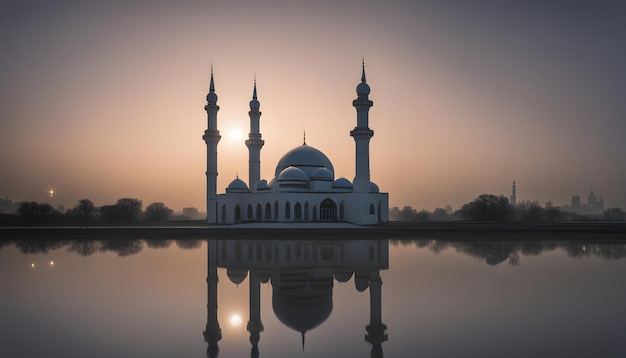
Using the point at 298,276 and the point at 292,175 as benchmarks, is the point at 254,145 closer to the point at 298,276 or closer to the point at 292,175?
the point at 292,175

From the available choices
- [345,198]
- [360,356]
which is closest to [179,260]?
[360,356]

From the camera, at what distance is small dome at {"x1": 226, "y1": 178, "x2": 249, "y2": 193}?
53.0m

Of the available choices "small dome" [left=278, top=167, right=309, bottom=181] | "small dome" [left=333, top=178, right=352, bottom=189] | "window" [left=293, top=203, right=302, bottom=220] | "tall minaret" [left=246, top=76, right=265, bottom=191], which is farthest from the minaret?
"small dome" [left=333, top=178, right=352, bottom=189]

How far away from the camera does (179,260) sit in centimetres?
2055

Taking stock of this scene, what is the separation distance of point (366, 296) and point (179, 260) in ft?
32.9

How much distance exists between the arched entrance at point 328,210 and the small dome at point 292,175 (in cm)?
328

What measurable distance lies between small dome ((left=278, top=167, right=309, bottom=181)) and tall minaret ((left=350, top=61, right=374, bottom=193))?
19.1ft

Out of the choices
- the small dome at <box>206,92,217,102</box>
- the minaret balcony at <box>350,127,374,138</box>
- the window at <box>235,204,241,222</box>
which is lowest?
the window at <box>235,204,241,222</box>

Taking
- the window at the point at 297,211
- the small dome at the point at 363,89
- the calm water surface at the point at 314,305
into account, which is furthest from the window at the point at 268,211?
the calm water surface at the point at 314,305

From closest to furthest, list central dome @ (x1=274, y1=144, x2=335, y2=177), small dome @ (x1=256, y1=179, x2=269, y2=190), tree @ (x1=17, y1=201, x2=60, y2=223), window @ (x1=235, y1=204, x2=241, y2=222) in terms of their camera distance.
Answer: window @ (x1=235, y1=204, x2=241, y2=222)
small dome @ (x1=256, y1=179, x2=269, y2=190)
central dome @ (x1=274, y1=144, x2=335, y2=177)
tree @ (x1=17, y1=201, x2=60, y2=223)

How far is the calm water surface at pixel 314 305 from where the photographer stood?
8734 mm

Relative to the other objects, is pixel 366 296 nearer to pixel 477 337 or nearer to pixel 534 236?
pixel 477 337

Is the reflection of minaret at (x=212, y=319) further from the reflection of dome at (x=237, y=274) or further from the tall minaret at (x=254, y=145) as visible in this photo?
the tall minaret at (x=254, y=145)

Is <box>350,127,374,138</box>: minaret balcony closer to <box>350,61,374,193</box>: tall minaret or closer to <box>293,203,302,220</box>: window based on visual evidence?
<box>350,61,374,193</box>: tall minaret
